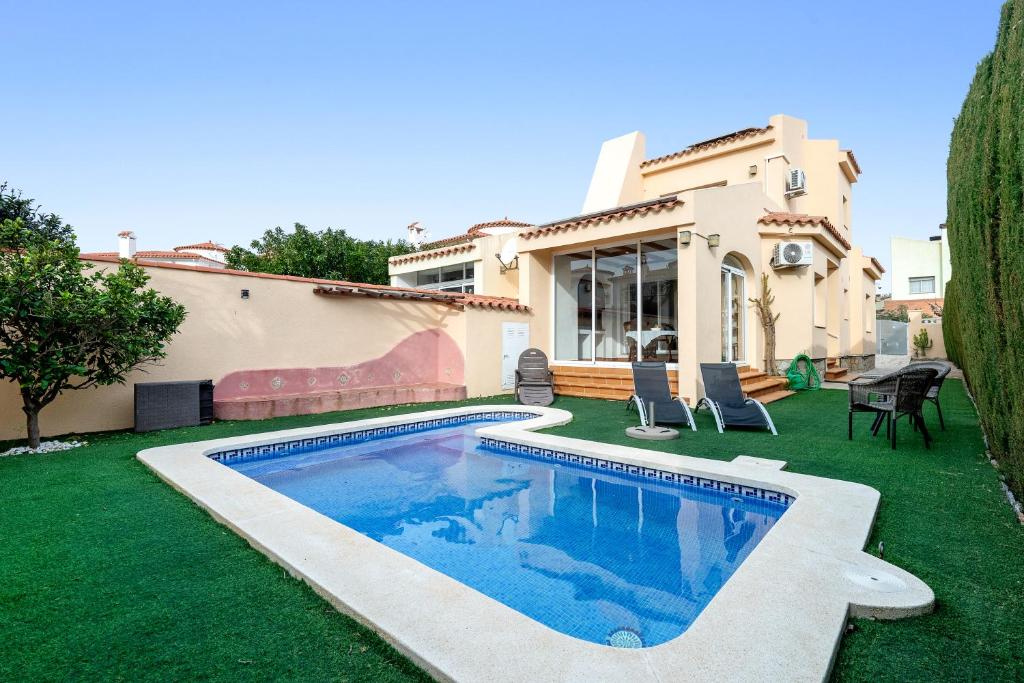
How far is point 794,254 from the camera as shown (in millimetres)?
13555

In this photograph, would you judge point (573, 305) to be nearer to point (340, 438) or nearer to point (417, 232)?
point (340, 438)

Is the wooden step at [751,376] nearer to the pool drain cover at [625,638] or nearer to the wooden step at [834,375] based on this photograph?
the wooden step at [834,375]

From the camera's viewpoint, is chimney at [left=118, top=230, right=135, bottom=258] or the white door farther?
chimney at [left=118, top=230, right=135, bottom=258]

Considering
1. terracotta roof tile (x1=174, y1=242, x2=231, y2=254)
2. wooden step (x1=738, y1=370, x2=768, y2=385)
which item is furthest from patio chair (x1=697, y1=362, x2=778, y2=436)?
terracotta roof tile (x1=174, y1=242, x2=231, y2=254)

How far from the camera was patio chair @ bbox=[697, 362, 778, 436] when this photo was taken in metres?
8.34

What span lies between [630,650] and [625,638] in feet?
2.39

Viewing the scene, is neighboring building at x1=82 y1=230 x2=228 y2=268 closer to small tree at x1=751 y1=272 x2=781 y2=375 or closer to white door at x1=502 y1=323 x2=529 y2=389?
white door at x1=502 y1=323 x2=529 y2=389

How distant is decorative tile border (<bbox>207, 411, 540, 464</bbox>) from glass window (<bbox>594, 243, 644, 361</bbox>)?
13.2 ft

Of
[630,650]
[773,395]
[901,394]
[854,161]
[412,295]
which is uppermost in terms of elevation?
[854,161]

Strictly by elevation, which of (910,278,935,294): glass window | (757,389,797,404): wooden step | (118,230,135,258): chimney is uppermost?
(118,230,135,258): chimney

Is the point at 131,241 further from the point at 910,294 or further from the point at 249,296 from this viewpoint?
the point at 910,294

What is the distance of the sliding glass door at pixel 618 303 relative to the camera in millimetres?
12578

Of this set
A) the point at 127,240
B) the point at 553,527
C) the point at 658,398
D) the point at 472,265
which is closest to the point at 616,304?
the point at 658,398

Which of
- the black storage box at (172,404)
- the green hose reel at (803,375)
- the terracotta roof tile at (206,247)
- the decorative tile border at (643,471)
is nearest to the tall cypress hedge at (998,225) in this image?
the decorative tile border at (643,471)
